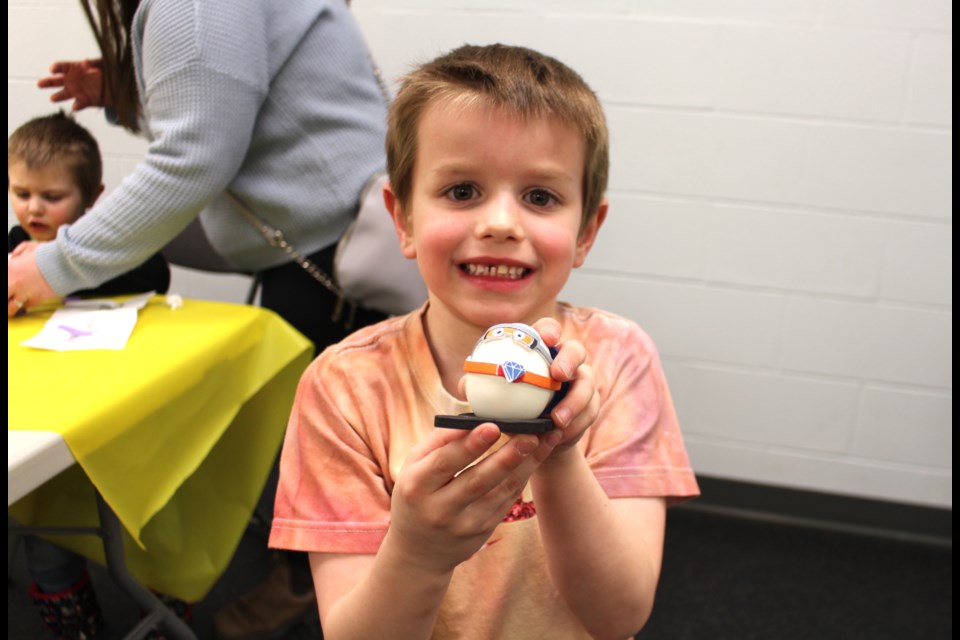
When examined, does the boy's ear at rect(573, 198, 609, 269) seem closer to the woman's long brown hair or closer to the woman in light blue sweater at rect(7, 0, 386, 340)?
the woman in light blue sweater at rect(7, 0, 386, 340)

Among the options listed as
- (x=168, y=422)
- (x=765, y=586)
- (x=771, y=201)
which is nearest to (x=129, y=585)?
(x=168, y=422)

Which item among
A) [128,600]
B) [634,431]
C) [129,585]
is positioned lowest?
[128,600]

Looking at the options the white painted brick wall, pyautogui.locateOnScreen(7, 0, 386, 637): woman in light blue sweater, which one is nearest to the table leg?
pyautogui.locateOnScreen(7, 0, 386, 637): woman in light blue sweater

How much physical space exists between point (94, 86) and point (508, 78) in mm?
962

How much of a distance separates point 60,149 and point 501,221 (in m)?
1.00

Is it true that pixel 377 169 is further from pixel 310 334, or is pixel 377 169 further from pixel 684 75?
pixel 684 75

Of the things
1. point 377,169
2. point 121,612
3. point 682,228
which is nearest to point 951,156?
point 682,228

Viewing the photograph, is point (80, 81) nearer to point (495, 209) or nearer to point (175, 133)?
point (175, 133)

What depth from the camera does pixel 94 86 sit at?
135 cm

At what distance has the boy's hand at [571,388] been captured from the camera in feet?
1.73

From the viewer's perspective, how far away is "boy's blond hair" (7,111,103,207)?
51.1 inches

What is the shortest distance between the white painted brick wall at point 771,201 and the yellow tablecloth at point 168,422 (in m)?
0.87

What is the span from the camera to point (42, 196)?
133 cm

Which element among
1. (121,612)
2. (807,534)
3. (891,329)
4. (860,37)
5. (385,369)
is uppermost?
(860,37)
